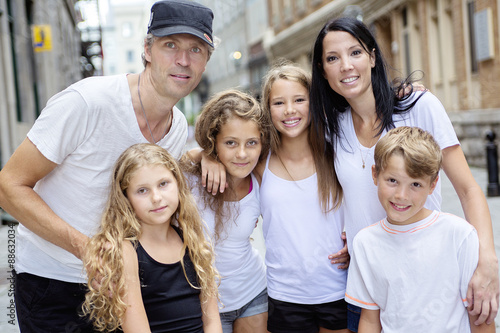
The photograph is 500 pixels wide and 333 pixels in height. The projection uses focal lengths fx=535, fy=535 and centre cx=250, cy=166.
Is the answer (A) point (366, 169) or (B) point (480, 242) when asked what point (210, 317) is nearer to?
(A) point (366, 169)

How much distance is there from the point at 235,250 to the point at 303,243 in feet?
1.31

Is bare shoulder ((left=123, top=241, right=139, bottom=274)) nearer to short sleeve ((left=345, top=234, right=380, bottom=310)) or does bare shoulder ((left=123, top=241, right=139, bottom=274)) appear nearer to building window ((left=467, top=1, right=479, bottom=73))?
short sleeve ((left=345, top=234, right=380, bottom=310))

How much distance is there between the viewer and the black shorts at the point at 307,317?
118 inches

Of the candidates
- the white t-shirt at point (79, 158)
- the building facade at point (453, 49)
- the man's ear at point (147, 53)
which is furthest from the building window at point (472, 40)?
the white t-shirt at point (79, 158)

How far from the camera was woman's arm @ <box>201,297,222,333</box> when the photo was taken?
2.67 metres

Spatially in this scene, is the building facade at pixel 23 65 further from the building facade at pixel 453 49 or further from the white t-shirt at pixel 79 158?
the white t-shirt at pixel 79 158

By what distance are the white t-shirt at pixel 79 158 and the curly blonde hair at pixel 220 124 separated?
0.64 meters

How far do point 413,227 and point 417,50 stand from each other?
14977 mm

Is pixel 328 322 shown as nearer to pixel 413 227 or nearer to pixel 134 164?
pixel 413 227

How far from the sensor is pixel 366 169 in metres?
2.86

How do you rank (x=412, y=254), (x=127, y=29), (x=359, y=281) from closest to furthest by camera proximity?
(x=412, y=254) < (x=359, y=281) < (x=127, y=29)

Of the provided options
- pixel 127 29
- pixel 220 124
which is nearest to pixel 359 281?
pixel 220 124

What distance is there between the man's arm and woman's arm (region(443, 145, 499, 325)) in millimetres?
1781

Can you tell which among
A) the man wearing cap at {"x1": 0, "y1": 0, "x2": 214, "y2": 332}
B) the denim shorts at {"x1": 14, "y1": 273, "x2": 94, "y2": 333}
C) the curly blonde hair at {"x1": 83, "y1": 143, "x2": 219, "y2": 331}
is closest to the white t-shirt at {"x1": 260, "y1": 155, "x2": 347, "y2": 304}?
the curly blonde hair at {"x1": 83, "y1": 143, "x2": 219, "y2": 331}
